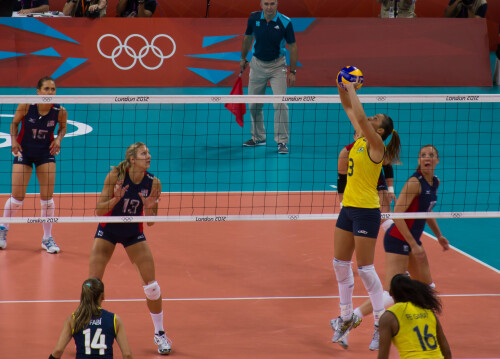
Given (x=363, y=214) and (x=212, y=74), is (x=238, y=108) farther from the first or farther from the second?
(x=363, y=214)

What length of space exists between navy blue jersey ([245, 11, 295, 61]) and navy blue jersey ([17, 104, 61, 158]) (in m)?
6.15

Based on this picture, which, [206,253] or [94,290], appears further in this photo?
[206,253]

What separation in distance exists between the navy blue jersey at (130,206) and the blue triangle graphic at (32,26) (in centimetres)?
1362

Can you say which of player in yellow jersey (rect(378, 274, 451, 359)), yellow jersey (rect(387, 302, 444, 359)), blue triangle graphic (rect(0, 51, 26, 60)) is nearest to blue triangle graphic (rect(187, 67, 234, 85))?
blue triangle graphic (rect(0, 51, 26, 60))

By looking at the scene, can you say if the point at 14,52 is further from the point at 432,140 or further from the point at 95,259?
the point at 95,259

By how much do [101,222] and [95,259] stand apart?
0.37m

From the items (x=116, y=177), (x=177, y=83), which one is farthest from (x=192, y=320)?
(x=177, y=83)

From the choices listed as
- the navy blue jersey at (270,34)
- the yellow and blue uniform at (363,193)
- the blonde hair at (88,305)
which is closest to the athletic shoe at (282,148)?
the navy blue jersey at (270,34)

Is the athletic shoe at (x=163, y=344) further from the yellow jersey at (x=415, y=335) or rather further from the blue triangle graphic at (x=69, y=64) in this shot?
the blue triangle graphic at (x=69, y=64)

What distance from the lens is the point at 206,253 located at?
998cm

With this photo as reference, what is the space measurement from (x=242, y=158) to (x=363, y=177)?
7807mm

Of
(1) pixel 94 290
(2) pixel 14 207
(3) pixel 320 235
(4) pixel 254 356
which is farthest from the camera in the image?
(3) pixel 320 235

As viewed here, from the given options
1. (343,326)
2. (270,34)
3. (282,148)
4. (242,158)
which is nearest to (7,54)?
(270,34)

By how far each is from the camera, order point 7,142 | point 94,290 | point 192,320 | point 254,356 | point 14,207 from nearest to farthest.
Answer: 1. point 94,290
2. point 254,356
3. point 192,320
4. point 14,207
5. point 7,142
